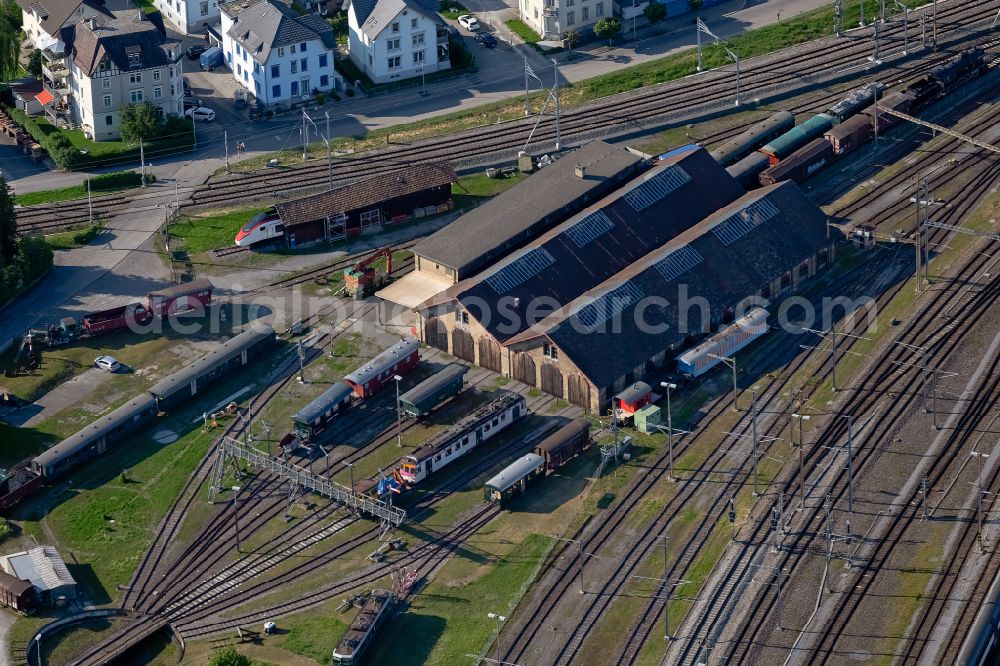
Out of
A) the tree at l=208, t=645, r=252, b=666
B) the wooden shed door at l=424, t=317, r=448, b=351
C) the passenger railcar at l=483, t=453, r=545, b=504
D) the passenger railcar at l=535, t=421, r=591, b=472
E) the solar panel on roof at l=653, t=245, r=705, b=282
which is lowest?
the tree at l=208, t=645, r=252, b=666

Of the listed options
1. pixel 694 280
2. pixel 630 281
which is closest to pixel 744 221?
pixel 694 280

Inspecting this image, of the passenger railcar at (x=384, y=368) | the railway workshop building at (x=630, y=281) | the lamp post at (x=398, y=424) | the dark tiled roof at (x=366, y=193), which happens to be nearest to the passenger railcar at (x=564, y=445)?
the railway workshop building at (x=630, y=281)

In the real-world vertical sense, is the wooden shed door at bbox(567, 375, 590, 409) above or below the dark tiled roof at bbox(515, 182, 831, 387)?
below

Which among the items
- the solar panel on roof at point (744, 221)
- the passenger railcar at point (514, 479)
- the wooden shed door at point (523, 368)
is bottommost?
the passenger railcar at point (514, 479)

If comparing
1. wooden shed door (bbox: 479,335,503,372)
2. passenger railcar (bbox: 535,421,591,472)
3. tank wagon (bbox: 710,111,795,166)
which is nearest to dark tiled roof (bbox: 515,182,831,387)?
wooden shed door (bbox: 479,335,503,372)

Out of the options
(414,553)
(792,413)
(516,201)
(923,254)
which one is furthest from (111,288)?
(923,254)

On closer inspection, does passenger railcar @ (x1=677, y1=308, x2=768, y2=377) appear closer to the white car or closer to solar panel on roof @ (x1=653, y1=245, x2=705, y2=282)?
solar panel on roof @ (x1=653, y1=245, x2=705, y2=282)

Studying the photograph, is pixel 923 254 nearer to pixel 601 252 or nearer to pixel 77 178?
pixel 601 252

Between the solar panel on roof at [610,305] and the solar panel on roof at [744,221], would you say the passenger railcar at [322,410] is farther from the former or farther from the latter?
the solar panel on roof at [744,221]

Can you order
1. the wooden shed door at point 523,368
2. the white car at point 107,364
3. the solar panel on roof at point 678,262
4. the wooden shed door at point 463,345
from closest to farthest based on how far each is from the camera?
the wooden shed door at point 523,368 → the wooden shed door at point 463,345 → the white car at point 107,364 → the solar panel on roof at point 678,262
